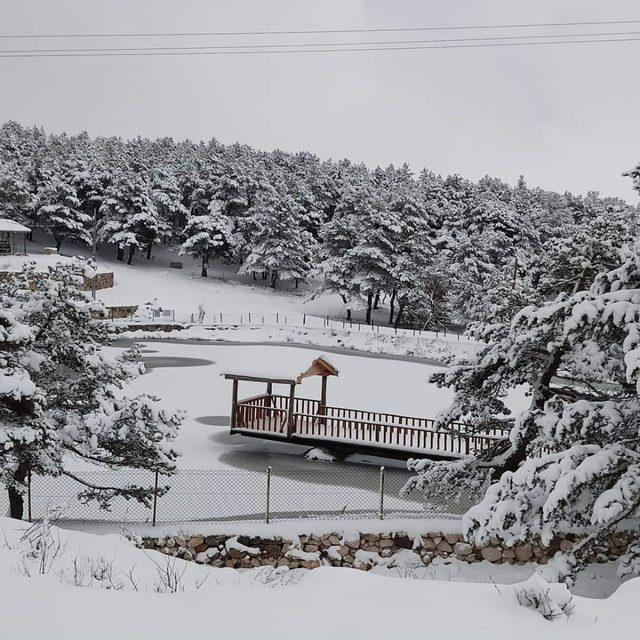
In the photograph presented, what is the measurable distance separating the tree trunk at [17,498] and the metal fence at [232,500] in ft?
1.56

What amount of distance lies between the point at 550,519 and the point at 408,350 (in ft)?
108

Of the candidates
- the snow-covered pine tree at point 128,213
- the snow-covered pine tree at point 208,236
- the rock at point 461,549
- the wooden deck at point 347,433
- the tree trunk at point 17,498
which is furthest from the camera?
the snow-covered pine tree at point 128,213

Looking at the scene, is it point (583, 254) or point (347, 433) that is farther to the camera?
point (347, 433)

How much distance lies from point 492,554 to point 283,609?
8278 millimetres

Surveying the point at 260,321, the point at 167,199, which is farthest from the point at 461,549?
the point at 167,199

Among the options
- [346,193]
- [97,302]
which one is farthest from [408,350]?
[97,302]

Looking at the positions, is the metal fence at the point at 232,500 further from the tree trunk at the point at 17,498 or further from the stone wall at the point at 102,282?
the stone wall at the point at 102,282

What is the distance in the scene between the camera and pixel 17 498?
1120 cm

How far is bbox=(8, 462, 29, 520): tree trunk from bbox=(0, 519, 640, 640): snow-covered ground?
5.51 m

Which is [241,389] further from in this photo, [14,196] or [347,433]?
[14,196]

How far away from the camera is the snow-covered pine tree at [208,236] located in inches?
2421

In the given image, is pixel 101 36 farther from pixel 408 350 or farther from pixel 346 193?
pixel 346 193

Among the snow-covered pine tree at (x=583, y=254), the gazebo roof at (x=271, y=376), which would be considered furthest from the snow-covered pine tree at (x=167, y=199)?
the snow-covered pine tree at (x=583, y=254)

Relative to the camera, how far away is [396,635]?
14.8ft
